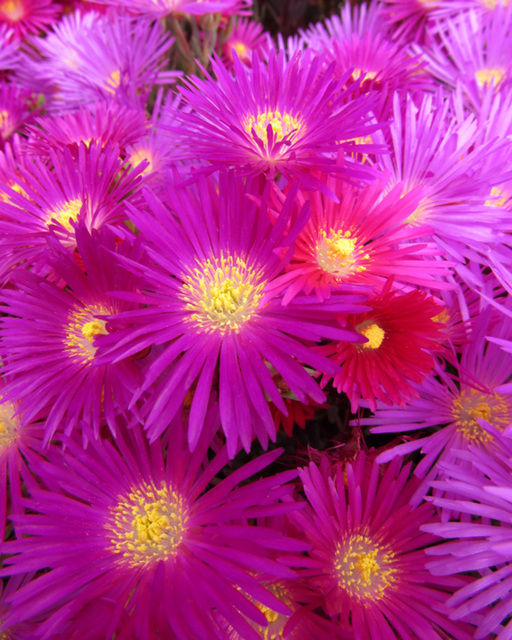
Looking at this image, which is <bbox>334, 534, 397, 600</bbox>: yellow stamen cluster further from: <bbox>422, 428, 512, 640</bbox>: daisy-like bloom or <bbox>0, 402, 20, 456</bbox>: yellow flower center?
<bbox>0, 402, 20, 456</bbox>: yellow flower center

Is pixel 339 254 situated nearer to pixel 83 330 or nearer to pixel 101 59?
pixel 83 330

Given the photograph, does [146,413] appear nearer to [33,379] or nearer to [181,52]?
[33,379]

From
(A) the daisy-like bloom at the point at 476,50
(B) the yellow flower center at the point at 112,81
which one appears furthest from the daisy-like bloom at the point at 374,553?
(B) the yellow flower center at the point at 112,81

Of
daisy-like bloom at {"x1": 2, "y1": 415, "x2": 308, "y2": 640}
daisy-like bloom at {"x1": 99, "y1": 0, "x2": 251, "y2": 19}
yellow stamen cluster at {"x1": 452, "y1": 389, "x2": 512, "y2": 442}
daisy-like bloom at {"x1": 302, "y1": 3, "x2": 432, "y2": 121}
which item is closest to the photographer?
daisy-like bloom at {"x1": 2, "y1": 415, "x2": 308, "y2": 640}

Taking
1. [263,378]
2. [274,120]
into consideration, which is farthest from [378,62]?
[263,378]

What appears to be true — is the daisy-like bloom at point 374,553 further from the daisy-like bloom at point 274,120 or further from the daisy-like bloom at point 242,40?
the daisy-like bloom at point 242,40

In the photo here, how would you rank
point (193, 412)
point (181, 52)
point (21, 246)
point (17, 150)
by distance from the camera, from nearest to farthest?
point (193, 412) → point (21, 246) → point (17, 150) → point (181, 52)

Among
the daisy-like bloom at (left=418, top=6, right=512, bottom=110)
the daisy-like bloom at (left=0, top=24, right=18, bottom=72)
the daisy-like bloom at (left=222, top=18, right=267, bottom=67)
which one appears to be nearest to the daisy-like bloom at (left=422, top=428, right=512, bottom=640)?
the daisy-like bloom at (left=418, top=6, right=512, bottom=110)

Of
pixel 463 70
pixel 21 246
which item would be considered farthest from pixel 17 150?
pixel 463 70
